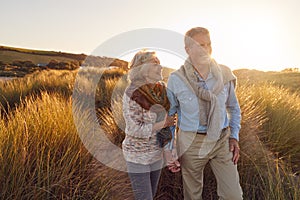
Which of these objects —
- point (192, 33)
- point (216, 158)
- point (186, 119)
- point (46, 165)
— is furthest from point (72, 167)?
point (192, 33)

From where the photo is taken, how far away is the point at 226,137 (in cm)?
241

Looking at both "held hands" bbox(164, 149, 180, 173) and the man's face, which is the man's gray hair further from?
"held hands" bbox(164, 149, 180, 173)

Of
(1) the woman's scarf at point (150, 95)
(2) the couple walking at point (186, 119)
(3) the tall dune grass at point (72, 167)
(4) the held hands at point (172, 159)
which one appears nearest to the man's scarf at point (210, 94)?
(2) the couple walking at point (186, 119)

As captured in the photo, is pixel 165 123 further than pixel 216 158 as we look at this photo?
No

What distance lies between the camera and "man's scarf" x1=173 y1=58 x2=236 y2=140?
2303 millimetres

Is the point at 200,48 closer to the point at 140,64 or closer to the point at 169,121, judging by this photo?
the point at 140,64

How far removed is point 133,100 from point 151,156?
17.7 inches

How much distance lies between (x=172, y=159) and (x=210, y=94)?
0.59 m

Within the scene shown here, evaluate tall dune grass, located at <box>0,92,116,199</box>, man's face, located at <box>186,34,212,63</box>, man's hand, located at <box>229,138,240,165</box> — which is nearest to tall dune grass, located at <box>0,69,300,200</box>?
tall dune grass, located at <box>0,92,116,199</box>

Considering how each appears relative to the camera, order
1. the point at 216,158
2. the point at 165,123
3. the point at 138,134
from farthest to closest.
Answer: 1. the point at 216,158
2. the point at 165,123
3. the point at 138,134

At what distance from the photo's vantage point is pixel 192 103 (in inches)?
94.4

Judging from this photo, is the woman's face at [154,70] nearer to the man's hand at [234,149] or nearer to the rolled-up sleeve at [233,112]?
the rolled-up sleeve at [233,112]

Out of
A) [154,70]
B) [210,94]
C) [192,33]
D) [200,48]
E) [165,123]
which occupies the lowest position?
[165,123]

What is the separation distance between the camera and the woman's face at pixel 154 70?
2.20 m
